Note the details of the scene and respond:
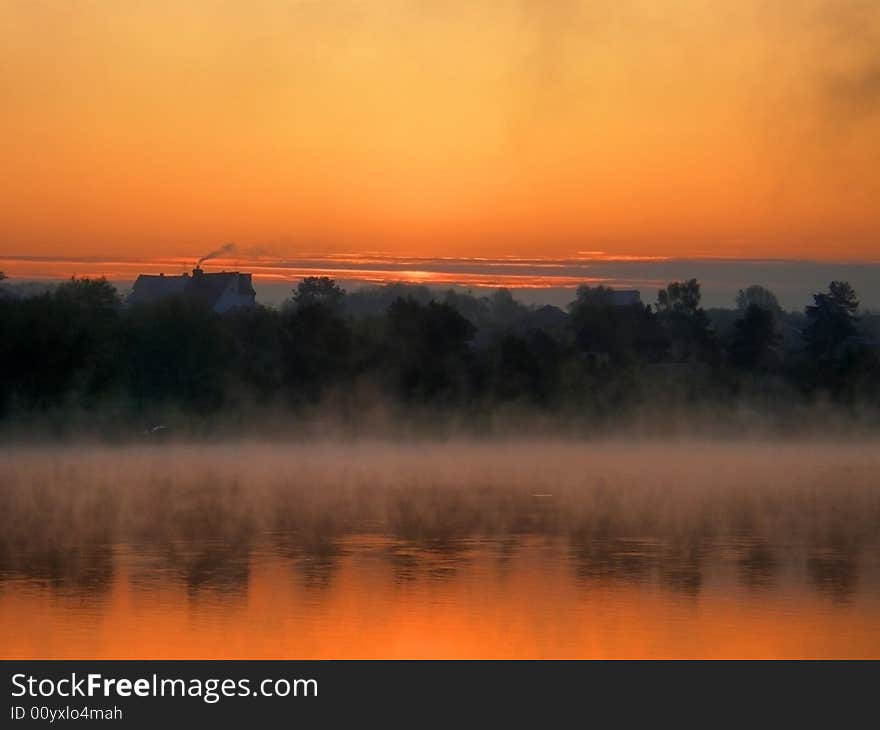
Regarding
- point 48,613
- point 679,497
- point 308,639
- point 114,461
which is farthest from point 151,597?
point 114,461

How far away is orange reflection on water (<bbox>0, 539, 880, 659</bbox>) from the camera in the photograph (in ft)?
54.7

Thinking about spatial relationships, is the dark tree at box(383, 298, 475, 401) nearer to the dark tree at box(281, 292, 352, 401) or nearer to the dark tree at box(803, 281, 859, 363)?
the dark tree at box(281, 292, 352, 401)

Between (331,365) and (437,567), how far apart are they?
57.0m

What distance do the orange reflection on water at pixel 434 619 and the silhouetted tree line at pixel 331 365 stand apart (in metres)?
49.1

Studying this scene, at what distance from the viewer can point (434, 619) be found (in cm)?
1842

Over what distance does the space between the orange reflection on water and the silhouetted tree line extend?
4906 cm

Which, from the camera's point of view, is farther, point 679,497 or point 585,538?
point 679,497

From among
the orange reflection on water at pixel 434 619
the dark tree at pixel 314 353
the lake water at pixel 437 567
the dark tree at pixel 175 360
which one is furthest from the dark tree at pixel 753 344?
the orange reflection on water at pixel 434 619

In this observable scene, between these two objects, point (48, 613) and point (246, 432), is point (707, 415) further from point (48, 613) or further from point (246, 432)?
point (48, 613)

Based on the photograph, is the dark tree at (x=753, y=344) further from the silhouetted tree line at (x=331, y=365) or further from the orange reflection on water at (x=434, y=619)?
the orange reflection on water at (x=434, y=619)

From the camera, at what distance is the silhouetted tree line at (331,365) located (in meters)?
70.1

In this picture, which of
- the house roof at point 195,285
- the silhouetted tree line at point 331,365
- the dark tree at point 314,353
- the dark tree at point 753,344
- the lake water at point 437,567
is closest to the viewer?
the lake water at point 437,567

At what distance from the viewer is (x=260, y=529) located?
2858 centimetres

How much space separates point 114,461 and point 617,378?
35726 millimetres
